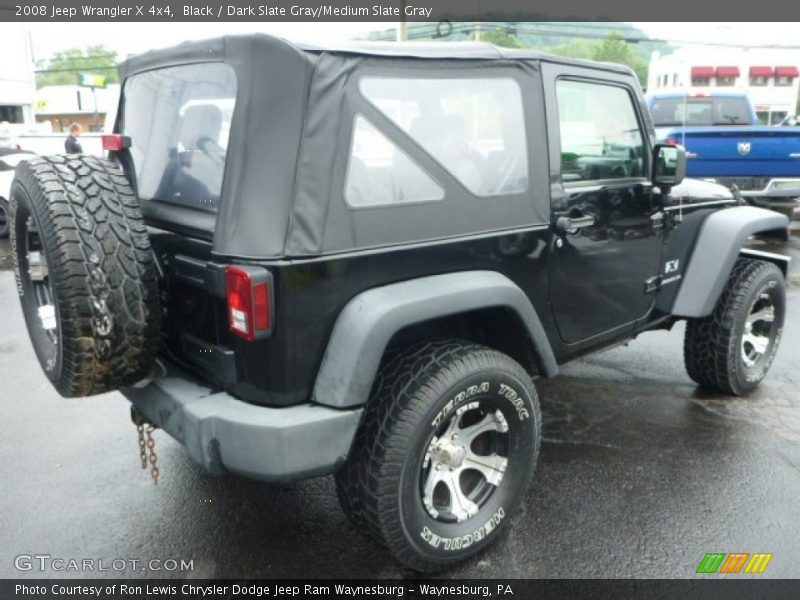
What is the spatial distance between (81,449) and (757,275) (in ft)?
13.0

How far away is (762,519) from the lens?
3.01 m

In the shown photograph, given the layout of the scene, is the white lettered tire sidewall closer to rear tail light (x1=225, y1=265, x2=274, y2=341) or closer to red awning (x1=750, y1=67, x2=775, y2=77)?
rear tail light (x1=225, y1=265, x2=274, y2=341)

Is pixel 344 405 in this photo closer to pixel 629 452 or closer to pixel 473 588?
pixel 473 588

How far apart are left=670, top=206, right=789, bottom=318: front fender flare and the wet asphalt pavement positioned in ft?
2.24

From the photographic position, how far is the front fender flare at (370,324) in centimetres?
226

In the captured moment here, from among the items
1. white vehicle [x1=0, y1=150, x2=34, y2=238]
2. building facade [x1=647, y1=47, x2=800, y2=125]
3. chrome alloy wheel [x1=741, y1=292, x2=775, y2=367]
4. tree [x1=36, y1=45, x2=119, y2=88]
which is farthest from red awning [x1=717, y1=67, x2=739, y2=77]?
tree [x1=36, y1=45, x2=119, y2=88]

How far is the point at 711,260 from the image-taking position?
12.6 ft

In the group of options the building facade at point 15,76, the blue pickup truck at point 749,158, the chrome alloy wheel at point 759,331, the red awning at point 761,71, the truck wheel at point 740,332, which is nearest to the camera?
the truck wheel at point 740,332

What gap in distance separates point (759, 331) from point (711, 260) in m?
0.91

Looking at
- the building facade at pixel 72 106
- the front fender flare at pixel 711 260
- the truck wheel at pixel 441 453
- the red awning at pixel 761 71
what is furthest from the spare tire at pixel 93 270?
the building facade at pixel 72 106

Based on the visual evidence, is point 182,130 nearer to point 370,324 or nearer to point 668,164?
point 370,324

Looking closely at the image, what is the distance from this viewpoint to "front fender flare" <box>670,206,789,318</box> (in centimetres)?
382

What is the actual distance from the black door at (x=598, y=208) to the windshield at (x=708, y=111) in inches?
290

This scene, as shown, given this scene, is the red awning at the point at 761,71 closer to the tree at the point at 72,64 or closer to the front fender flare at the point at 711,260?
the front fender flare at the point at 711,260
